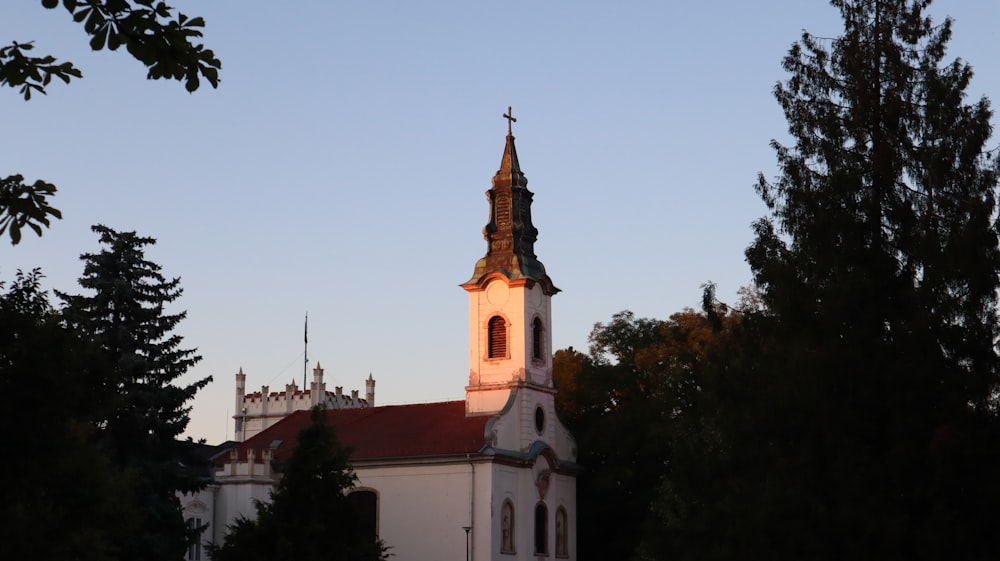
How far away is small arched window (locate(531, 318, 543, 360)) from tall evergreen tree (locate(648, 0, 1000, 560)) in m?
30.2

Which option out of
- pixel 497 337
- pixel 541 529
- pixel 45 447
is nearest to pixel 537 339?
pixel 497 337

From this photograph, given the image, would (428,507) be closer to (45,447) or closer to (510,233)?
(510,233)

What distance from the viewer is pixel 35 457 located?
67.7 ft

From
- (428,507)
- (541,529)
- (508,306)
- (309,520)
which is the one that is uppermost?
(508,306)

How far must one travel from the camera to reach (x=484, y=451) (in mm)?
54344

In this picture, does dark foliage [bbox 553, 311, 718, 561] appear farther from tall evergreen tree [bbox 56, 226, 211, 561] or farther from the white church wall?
tall evergreen tree [bbox 56, 226, 211, 561]

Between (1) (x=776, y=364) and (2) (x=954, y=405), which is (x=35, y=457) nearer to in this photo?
(1) (x=776, y=364)

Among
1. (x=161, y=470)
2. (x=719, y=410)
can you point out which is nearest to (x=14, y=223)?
(x=719, y=410)

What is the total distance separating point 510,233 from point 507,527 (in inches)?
499

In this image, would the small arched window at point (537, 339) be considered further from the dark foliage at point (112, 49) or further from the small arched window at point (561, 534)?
the dark foliage at point (112, 49)

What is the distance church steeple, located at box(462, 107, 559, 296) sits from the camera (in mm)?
59062

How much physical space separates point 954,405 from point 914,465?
4.14ft

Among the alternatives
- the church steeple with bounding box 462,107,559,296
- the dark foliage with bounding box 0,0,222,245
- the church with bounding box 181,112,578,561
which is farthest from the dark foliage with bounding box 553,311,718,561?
the dark foliage with bounding box 0,0,222,245

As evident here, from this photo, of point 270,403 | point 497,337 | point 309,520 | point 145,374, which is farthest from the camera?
point 270,403
